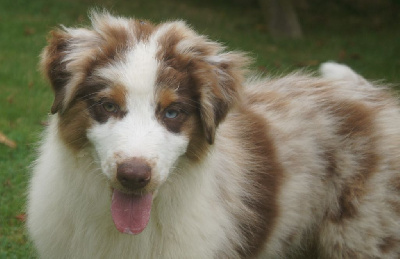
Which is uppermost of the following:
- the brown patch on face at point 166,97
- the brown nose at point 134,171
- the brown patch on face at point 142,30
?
the brown patch on face at point 142,30

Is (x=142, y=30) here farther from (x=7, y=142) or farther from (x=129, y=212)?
(x=7, y=142)

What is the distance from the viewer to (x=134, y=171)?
359cm

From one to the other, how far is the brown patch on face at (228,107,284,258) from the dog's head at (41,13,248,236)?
756 millimetres

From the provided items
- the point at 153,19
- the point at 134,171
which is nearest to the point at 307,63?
the point at 153,19

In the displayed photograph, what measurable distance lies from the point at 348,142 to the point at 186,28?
61.7 inches

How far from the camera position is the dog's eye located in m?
3.87

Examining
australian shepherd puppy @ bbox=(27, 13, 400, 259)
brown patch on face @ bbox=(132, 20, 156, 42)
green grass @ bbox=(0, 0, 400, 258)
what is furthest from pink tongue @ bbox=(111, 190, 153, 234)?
green grass @ bbox=(0, 0, 400, 258)

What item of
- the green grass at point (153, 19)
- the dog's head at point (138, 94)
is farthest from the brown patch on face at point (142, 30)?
the green grass at point (153, 19)

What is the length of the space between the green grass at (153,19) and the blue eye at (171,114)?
225cm

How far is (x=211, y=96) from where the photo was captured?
412cm

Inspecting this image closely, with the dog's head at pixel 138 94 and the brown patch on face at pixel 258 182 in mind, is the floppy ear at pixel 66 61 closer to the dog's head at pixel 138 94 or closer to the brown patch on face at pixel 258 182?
the dog's head at pixel 138 94

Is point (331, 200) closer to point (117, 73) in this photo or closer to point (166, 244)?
point (166, 244)

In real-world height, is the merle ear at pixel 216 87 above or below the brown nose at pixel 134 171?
above

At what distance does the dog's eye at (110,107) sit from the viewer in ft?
12.7
